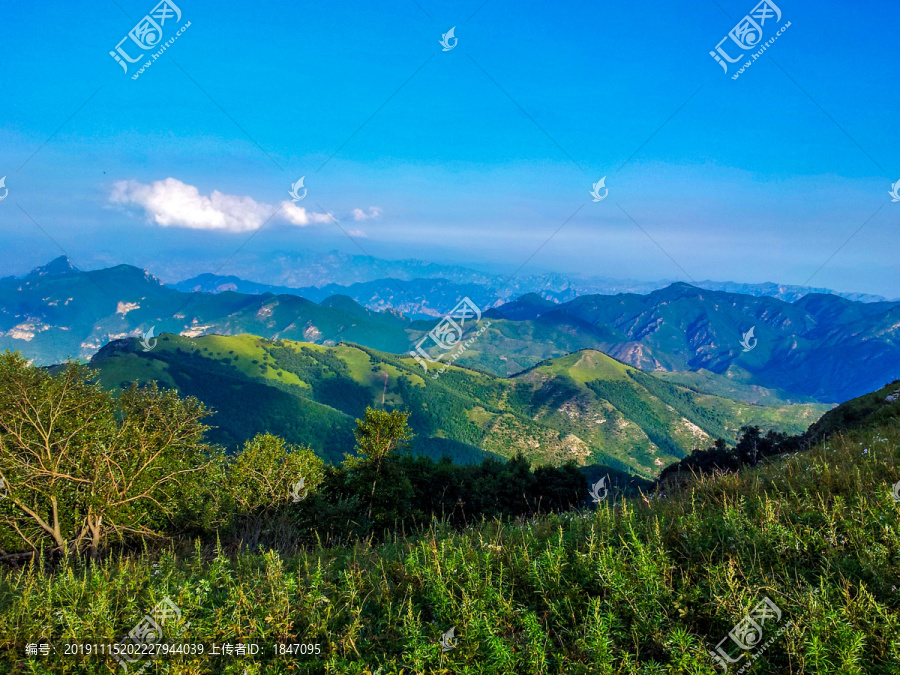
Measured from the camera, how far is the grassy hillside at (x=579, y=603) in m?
5.40

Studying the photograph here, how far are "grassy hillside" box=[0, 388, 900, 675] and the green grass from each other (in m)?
0.03

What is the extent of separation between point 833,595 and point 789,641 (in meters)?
1.42

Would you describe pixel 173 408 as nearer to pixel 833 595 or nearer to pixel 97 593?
pixel 97 593

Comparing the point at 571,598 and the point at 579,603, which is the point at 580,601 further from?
the point at 571,598

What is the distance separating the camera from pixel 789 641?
16.8 ft

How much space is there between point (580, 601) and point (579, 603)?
2.8 inches

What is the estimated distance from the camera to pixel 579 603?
6711mm

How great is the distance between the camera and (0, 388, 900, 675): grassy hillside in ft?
17.7

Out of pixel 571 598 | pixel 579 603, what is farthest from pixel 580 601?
pixel 571 598

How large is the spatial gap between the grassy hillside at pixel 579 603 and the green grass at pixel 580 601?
3 centimetres

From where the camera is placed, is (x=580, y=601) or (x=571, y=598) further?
(x=571, y=598)

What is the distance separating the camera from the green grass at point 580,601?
17.8 ft

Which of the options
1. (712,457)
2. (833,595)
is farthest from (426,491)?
(833,595)

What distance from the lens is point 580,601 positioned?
6668 mm
